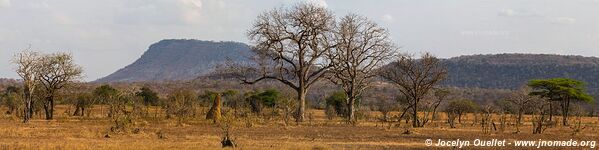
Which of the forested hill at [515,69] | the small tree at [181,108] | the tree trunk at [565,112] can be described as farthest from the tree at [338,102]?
the forested hill at [515,69]

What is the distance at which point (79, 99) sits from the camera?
62.1 m

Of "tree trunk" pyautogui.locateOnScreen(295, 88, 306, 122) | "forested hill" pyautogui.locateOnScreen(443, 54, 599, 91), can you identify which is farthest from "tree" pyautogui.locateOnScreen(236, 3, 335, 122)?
"forested hill" pyautogui.locateOnScreen(443, 54, 599, 91)

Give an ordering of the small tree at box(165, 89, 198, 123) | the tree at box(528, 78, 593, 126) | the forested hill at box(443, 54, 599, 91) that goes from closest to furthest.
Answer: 1. the small tree at box(165, 89, 198, 123)
2. the tree at box(528, 78, 593, 126)
3. the forested hill at box(443, 54, 599, 91)

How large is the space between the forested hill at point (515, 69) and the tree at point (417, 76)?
8140 centimetres

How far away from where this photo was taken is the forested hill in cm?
13000

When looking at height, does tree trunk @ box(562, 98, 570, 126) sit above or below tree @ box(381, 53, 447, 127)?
below

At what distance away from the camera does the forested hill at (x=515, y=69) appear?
13000 centimetres

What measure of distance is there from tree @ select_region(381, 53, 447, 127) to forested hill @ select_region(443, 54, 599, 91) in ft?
267

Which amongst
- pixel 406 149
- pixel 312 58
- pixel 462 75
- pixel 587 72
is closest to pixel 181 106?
pixel 312 58

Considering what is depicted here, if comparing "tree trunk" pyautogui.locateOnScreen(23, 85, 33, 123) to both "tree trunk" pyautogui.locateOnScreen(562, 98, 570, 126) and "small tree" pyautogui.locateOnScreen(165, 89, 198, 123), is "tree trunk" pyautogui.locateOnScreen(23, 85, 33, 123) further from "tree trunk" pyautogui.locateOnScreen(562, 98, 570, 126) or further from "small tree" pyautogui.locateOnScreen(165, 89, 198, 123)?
"tree trunk" pyautogui.locateOnScreen(562, 98, 570, 126)

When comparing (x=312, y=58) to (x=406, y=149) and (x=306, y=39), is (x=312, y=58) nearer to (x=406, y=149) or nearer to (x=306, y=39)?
(x=306, y=39)

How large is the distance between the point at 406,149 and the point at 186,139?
326 inches

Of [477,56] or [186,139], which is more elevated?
[477,56]

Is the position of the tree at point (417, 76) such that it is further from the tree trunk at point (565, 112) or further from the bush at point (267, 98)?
the bush at point (267, 98)
